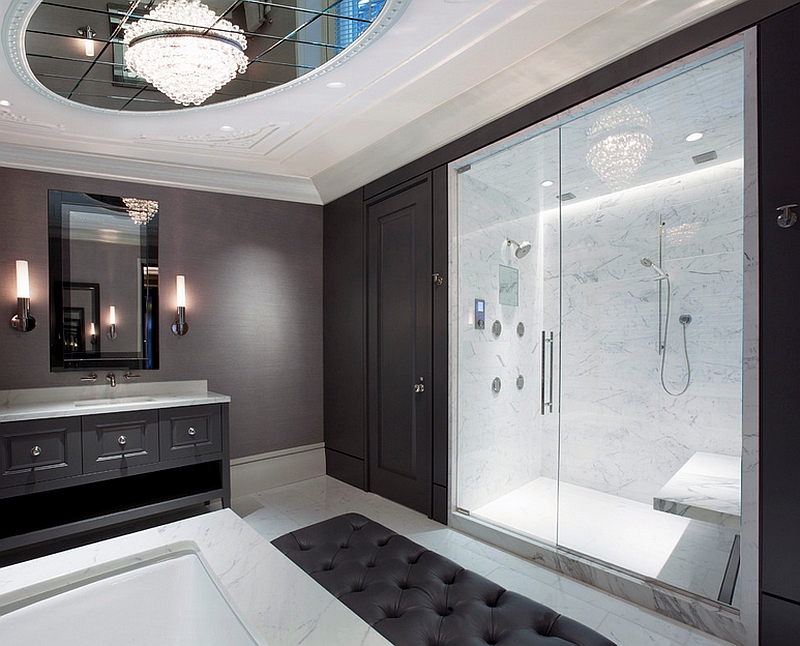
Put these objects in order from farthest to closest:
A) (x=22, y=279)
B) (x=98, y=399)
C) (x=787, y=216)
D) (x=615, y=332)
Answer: (x=98, y=399)
(x=22, y=279)
(x=615, y=332)
(x=787, y=216)

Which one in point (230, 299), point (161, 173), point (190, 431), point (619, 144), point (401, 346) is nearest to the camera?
point (619, 144)

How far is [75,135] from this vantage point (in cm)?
331

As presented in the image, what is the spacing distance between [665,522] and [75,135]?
13.9ft

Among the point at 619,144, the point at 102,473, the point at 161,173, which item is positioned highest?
the point at 161,173

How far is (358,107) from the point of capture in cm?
302

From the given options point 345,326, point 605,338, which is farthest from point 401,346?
point 605,338

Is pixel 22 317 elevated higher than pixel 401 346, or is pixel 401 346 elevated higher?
pixel 22 317

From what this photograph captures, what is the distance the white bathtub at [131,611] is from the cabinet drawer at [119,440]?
2377 mm

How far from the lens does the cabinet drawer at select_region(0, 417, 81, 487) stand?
276cm

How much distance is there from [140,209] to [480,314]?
2.63m

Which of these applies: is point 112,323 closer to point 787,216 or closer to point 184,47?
point 184,47

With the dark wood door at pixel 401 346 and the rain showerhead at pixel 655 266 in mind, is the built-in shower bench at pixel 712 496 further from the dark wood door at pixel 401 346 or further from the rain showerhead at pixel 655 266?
the dark wood door at pixel 401 346

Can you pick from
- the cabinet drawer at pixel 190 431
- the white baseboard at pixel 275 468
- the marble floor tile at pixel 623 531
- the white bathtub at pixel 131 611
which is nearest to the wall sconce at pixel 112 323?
the cabinet drawer at pixel 190 431

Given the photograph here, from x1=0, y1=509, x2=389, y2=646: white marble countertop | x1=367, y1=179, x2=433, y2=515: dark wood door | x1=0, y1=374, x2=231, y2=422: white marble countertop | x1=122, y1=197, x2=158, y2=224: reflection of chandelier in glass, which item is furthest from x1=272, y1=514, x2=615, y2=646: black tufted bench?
x1=122, y1=197, x2=158, y2=224: reflection of chandelier in glass
